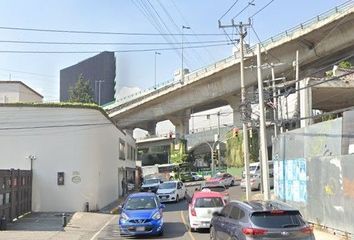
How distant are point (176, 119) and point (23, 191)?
2807 inches

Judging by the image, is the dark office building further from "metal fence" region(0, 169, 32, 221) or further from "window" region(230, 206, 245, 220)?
"window" region(230, 206, 245, 220)

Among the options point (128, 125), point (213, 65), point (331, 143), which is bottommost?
point (331, 143)

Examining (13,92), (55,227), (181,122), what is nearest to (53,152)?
(55,227)

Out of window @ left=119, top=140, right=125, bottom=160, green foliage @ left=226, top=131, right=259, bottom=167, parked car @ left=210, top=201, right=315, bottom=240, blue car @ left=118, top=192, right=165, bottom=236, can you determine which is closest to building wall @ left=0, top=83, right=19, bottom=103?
window @ left=119, top=140, right=125, bottom=160

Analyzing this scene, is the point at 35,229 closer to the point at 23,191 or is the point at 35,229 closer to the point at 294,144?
the point at 23,191

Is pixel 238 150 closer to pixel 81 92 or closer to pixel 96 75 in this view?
pixel 81 92

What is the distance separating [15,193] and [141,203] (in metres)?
8.82

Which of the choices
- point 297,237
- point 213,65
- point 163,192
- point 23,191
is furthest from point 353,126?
point 213,65

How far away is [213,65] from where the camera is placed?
75.2 m

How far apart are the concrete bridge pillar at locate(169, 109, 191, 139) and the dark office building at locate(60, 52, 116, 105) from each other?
93.7 feet

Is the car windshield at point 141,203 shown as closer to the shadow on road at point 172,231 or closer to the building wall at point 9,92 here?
the shadow on road at point 172,231

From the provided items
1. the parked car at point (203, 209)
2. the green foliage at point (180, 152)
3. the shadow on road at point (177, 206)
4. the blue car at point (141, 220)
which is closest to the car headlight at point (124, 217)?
the blue car at point (141, 220)

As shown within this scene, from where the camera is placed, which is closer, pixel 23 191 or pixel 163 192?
pixel 23 191

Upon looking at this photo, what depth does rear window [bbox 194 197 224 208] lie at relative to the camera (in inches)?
909
